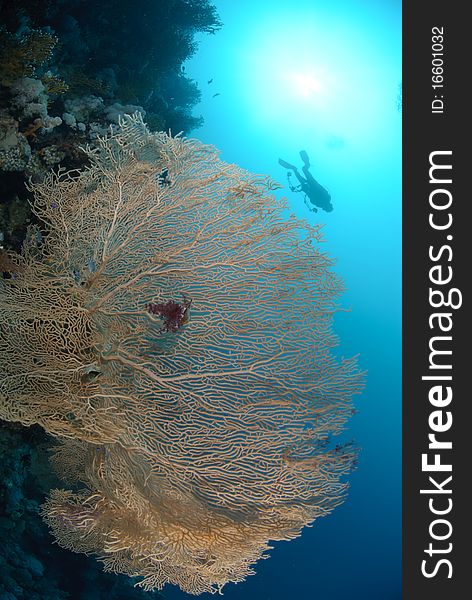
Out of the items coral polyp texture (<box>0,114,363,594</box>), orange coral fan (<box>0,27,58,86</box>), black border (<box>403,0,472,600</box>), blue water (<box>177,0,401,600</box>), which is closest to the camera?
coral polyp texture (<box>0,114,363,594</box>)

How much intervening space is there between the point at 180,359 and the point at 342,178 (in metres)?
34.7

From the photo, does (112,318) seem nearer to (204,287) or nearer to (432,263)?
(204,287)

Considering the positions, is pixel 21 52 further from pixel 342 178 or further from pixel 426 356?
pixel 342 178

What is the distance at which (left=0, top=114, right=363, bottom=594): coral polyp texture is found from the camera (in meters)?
3.12

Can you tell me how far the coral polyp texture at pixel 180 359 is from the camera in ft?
10.2

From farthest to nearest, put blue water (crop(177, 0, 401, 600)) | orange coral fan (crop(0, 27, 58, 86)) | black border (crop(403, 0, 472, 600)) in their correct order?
blue water (crop(177, 0, 401, 600)) → orange coral fan (crop(0, 27, 58, 86)) → black border (crop(403, 0, 472, 600))

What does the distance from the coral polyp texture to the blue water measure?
47.8 feet

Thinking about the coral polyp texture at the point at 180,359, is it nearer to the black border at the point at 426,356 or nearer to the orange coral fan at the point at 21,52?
the black border at the point at 426,356

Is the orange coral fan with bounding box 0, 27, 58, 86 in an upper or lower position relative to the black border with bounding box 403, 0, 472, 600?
upper

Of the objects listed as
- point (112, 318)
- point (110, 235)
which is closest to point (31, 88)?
point (110, 235)

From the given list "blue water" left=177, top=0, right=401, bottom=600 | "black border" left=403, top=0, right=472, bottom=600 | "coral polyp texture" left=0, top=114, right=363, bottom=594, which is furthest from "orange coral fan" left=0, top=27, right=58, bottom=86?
"blue water" left=177, top=0, right=401, bottom=600

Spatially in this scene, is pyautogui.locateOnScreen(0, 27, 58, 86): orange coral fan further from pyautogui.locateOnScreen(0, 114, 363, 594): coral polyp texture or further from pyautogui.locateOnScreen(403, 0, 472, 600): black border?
pyautogui.locateOnScreen(403, 0, 472, 600): black border

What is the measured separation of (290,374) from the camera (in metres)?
3.44

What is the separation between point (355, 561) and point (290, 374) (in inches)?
1539
